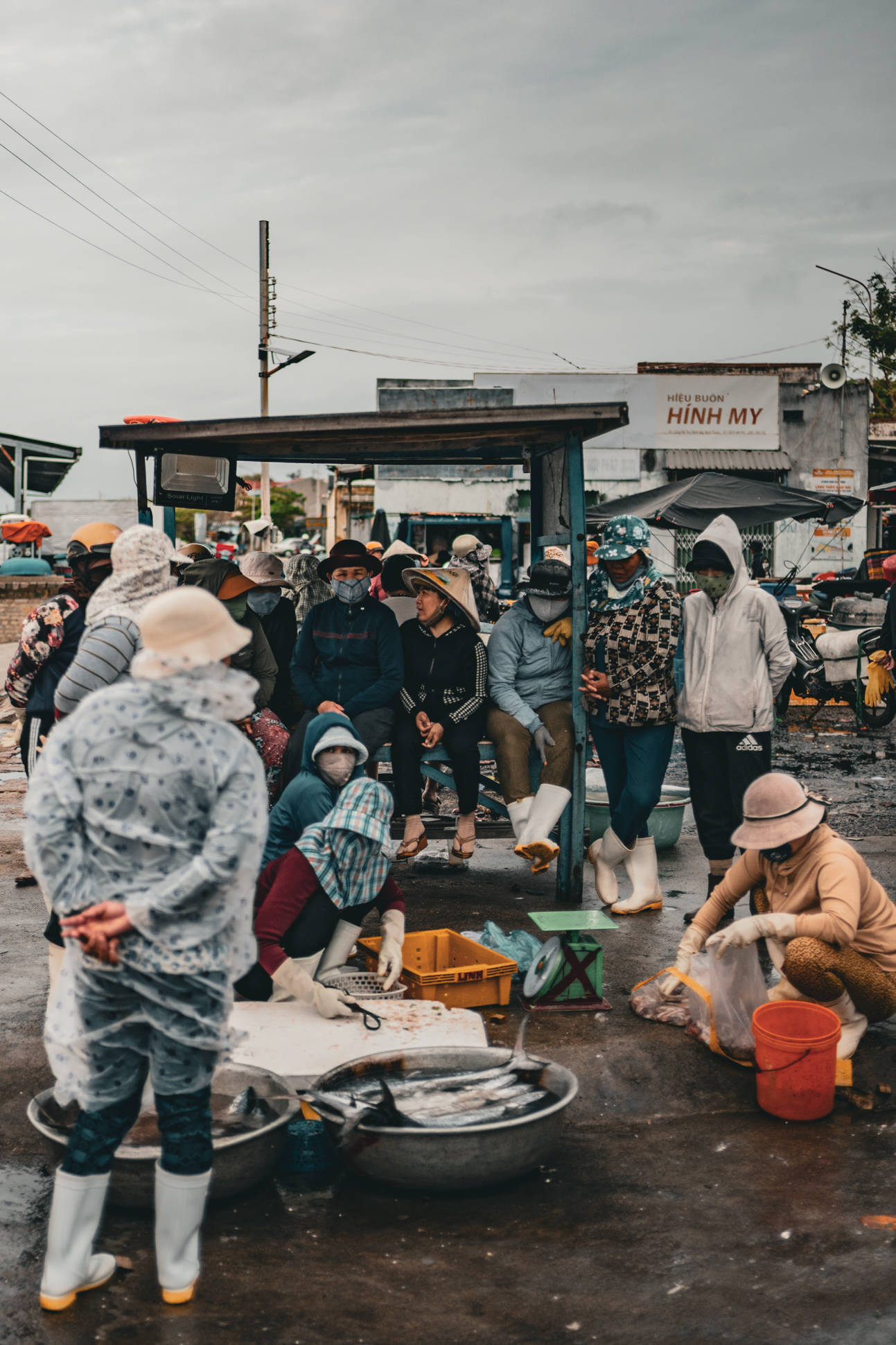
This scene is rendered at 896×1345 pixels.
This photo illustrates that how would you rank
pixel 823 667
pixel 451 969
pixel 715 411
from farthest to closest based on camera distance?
pixel 715 411, pixel 823 667, pixel 451 969

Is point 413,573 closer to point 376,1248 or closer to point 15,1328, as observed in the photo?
point 376,1248

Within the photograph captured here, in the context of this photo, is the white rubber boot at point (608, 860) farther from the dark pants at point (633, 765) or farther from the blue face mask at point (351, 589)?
the blue face mask at point (351, 589)

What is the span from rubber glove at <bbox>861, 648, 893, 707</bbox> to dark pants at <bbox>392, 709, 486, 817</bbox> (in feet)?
24.1

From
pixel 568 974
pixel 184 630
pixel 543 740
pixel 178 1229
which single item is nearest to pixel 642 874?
pixel 543 740

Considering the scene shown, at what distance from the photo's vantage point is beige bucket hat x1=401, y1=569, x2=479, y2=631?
20.9 feet

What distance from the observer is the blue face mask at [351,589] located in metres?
6.34

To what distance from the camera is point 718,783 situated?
576 centimetres

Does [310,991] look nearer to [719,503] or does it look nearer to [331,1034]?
[331,1034]

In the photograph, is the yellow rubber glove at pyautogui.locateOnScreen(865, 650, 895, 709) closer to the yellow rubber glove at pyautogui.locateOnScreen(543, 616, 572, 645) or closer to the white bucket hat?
the yellow rubber glove at pyautogui.locateOnScreen(543, 616, 572, 645)

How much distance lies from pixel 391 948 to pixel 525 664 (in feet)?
7.25

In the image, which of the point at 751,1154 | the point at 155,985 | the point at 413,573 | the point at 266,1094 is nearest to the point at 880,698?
the point at 413,573

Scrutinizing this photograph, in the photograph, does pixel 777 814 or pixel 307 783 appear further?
pixel 307 783

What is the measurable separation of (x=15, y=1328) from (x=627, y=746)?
3.99m

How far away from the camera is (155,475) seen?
6223 millimetres
